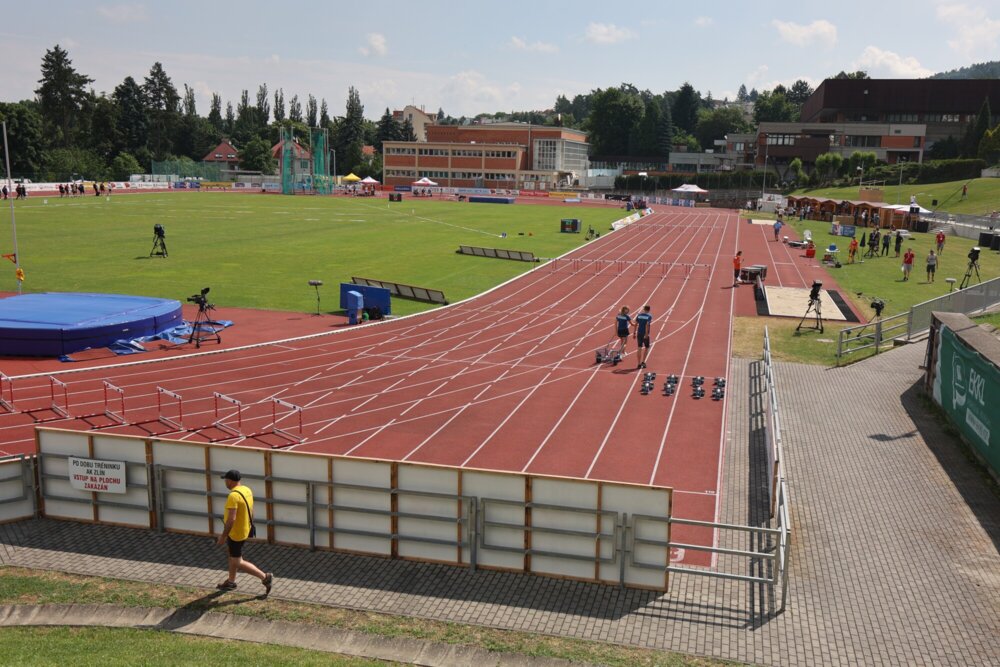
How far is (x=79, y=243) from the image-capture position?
4856 centimetres

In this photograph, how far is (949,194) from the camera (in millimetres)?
84688

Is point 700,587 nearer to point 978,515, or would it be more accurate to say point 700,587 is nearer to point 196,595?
point 978,515

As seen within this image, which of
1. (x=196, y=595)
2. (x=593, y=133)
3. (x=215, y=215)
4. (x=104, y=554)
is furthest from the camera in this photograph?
(x=593, y=133)

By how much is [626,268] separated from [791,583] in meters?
35.7

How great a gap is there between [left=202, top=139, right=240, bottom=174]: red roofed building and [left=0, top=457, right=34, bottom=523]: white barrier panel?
496 feet

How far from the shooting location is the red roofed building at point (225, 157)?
15525 cm

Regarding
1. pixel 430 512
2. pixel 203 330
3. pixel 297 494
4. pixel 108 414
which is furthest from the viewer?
pixel 203 330

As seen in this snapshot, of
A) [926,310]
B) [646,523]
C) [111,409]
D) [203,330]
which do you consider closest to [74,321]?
[203,330]

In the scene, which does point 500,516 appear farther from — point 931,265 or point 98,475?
point 931,265

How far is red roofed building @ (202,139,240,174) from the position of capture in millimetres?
155250

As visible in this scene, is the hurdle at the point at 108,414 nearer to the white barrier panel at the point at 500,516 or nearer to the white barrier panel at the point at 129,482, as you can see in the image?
the white barrier panel at the point at 129,482

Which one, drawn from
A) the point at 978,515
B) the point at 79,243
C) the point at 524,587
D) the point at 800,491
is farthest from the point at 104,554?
the point at 79,243

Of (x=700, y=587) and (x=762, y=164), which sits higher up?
(x=762, y=164)

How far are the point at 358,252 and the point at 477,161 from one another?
300ft
